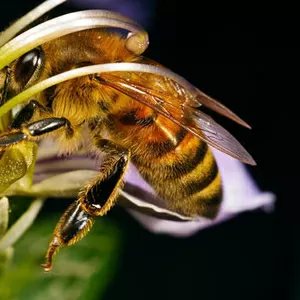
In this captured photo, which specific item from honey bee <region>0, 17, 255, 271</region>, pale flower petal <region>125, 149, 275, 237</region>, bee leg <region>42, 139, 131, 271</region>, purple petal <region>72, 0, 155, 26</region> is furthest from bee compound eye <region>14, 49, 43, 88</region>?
purple petal <region>72, 0, 155, 26</region>

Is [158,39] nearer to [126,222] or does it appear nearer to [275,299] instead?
[126,222]

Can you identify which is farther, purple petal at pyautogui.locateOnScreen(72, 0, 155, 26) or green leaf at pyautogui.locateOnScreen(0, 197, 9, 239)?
purple petal at pyautogui.locateOnScreen(72, 0, 155, 26)

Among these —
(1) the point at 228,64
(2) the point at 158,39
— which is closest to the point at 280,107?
(1) the point at 228,64

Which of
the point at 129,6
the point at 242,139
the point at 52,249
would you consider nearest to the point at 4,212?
the point at 52,249

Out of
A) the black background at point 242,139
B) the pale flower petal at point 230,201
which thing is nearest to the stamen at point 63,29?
the pale flower petal at point 230,201

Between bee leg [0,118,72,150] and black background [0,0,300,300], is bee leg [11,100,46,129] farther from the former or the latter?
black background [0,0,300,300]

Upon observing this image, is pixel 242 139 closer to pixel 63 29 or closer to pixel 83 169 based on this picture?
pixel 83 169

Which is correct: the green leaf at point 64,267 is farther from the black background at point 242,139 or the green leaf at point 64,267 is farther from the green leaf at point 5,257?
the black background at point 242,139
